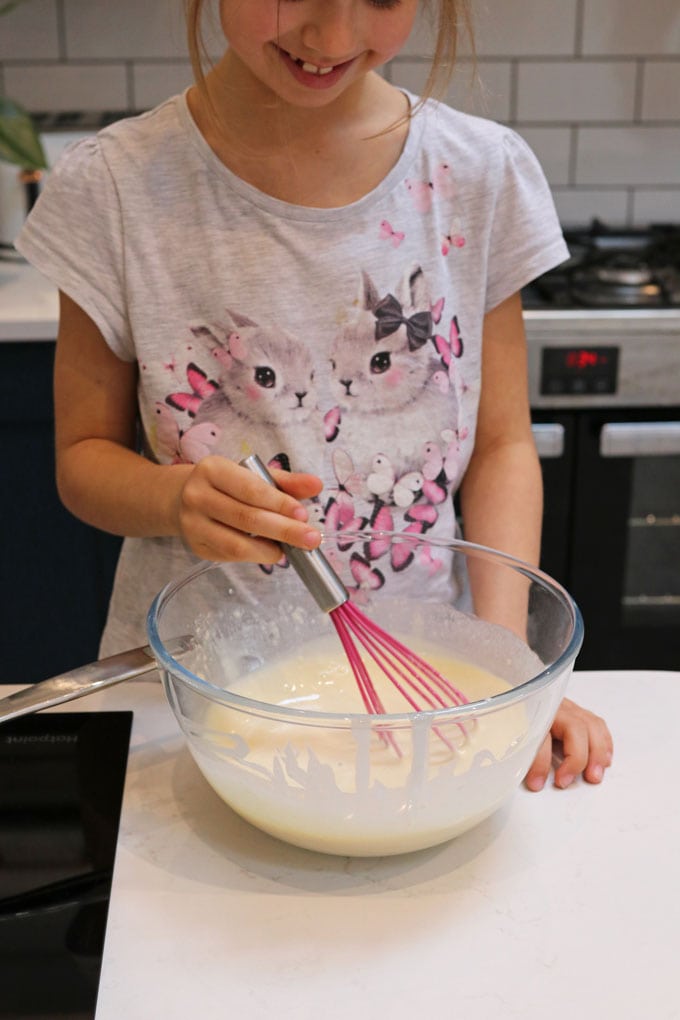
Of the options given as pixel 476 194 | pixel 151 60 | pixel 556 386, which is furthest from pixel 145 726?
pixel 151 60

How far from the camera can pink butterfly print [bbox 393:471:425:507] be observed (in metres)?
1.02

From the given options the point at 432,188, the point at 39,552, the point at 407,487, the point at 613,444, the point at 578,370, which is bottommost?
the point at 39,552

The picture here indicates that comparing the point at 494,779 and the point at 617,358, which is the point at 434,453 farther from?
the point at 617,358

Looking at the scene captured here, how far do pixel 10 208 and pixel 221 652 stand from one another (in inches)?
53.5

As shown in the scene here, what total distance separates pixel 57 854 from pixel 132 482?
12.5 inches

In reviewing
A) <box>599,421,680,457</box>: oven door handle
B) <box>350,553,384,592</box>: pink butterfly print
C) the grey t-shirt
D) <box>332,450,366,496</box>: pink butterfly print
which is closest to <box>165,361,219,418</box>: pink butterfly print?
the grey t-shirt

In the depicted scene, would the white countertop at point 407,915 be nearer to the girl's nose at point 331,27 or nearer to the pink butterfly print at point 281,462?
the pink butterfly print at point 281,462

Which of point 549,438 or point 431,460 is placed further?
point 549,438

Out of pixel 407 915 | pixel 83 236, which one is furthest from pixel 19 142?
pixel 407 915

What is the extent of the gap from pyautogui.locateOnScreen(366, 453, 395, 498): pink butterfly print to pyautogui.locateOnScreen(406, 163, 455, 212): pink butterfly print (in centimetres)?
22

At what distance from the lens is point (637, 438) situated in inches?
67.9

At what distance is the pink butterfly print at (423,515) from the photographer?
102 centimetres

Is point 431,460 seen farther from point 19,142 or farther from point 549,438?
point 19,142

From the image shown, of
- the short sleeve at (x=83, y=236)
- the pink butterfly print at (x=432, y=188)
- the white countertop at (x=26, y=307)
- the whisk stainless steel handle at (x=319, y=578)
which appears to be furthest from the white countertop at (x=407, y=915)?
the white countertop at (x=26, y=307)
